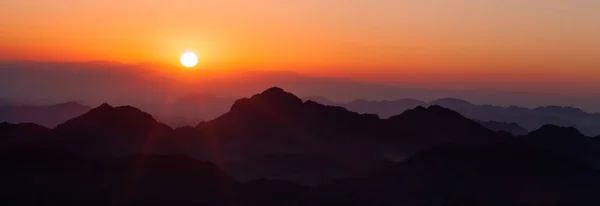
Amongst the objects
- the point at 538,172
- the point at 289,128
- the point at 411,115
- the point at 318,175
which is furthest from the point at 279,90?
the point at 538,172

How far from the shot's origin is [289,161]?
149 m

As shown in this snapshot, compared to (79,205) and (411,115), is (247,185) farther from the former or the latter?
(411,115)

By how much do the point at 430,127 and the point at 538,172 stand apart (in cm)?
5855

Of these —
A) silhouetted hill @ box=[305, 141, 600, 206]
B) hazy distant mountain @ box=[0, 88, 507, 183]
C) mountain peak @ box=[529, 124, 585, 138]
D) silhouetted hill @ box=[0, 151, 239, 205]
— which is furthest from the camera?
mountain peak @ box=[529, 124, 585, 138]

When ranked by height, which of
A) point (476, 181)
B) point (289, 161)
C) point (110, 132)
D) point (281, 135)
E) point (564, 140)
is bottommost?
point (289, 161)

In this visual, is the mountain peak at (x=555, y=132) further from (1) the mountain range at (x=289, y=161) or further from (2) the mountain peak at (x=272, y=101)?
(2) the mountain peak at (x=272, y=101)

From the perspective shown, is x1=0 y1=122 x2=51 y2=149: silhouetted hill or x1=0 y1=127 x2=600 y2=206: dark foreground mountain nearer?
x1=0 y1=127 x2=600 y2=206: dark foreground mountain

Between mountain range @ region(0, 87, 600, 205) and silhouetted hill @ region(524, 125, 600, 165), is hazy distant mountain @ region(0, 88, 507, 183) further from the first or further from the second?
silhouetted hill @ region(524, 125, 600, 165)

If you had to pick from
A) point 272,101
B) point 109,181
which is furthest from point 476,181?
point 272,101

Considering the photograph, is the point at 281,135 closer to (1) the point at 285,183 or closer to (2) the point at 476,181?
(2) the point at 476,181

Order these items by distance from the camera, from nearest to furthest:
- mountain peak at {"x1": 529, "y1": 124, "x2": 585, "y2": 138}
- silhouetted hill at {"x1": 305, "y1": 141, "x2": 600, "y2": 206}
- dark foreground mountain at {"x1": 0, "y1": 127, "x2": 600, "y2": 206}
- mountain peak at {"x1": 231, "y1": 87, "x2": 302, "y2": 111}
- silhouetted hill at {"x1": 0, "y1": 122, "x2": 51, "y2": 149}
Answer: dark foreground mountain at {"x1": 0, "y1": 127, "x2": 600, "y2": 206}, silhouetted hill at {"x1": 305, "y1": 141, "x2": 600, "y2": 206}, silhouetted hill at {"x1": 0, "y1": 122, "x2": 51, "y2": 149}, mountain peak at {"x1": 529, "y1": 124, "x2": 585, "y2": 138}, mountain peak at {"x1": 231, "y1": 87, "x2": 302, "y2": 111}

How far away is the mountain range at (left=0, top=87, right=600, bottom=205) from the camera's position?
90.4 m

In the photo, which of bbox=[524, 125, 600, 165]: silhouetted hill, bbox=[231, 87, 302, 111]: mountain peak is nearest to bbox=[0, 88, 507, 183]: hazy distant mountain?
bbox=[231, 87, 302, 111]: mountain peak

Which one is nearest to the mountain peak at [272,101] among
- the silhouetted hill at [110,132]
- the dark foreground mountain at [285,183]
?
the silhouetted hill at [110,132]
